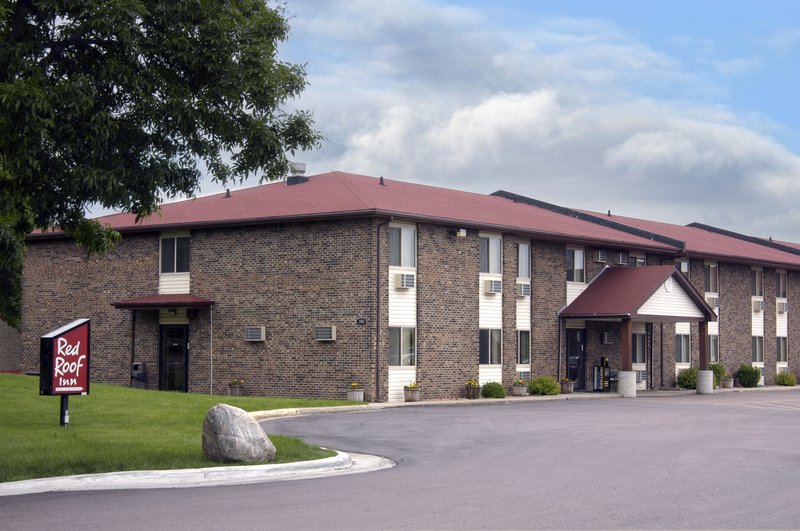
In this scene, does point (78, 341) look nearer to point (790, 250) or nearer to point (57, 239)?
point (57, 239)

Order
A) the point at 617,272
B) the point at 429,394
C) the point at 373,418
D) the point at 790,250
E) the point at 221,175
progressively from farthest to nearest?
1. the point at 790,250
2. the point at 617,272
3. the point at 429,394
4. the point at 373,418
5. the point at 221,175

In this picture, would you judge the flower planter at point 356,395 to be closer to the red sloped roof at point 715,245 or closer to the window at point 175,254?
the window at point 175,254

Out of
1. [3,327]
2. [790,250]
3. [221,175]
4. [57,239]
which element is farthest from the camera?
[790,250]

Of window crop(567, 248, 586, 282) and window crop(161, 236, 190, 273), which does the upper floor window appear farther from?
window crop(161, 236, 190, 273)

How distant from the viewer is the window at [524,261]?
3866cm

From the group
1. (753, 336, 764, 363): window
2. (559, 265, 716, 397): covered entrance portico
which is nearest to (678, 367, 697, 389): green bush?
(559, 265, 716, 397): covered entrance portico

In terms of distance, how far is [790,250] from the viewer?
195 ft

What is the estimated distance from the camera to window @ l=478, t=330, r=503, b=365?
120 ft

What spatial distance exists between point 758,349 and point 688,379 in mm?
8733

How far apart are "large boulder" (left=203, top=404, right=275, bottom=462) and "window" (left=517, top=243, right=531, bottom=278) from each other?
2397cm

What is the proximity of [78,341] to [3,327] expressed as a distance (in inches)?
1345

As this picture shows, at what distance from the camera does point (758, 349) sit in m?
51.2

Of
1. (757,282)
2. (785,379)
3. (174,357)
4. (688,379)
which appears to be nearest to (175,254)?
(174,357)

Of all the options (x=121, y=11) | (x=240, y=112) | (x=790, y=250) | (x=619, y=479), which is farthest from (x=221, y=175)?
(x=790, y=250)
